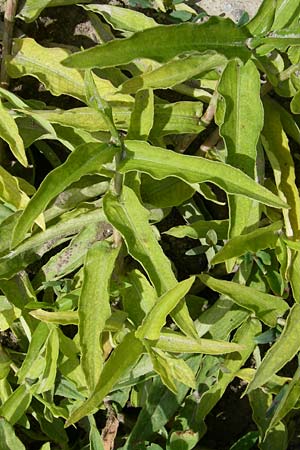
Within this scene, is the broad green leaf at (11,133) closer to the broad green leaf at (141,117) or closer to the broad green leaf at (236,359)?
the broad green leaf at (141,117)

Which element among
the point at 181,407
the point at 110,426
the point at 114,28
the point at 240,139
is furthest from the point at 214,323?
the point at 114,28

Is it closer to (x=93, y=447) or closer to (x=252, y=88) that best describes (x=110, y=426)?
(x=93, y=447)

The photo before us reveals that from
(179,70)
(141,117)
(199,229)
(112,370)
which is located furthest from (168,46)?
(112,370)

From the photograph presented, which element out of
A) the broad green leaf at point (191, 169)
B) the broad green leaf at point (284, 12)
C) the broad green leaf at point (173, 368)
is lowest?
the broad green leaf at point (173, 368)

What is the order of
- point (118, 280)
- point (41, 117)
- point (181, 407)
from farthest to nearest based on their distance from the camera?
1. point (181, 407)
2. point (118, 280)
3. point (41, 117)

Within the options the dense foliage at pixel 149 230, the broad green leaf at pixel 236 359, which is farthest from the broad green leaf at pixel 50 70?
the broad green leaf at pixel 236 359

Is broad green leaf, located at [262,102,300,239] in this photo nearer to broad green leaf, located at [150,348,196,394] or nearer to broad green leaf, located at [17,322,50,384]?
broad green leaf, located at [150,348,196,394]
